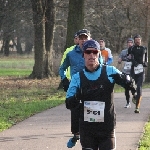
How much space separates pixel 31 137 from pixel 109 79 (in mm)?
3913

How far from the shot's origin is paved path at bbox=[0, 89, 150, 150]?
27.1 ft

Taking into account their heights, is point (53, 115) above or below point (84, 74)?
below

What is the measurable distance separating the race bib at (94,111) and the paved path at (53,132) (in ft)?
8.36

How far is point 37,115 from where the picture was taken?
12.2 m

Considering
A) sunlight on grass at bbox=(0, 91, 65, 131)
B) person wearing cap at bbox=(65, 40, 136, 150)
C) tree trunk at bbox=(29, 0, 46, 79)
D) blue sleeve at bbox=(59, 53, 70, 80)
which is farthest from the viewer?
tree trunk at bbox=(29, 0, 46, 79)

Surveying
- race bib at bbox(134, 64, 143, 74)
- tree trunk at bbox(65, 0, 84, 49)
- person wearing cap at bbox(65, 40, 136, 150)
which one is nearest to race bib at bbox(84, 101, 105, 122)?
person wearing cap at bbox(65, 40, 136, 150)

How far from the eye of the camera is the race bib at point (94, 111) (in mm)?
5480

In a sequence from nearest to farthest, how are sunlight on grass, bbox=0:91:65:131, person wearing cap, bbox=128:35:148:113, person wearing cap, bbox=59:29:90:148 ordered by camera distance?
person wearing cap, bbox=59:29:90:148 → sunlight on grass, bbox=0:91:65:131 → person wearing cap, bbox=128:35:148:113

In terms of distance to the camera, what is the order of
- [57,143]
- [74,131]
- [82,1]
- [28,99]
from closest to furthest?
[74,131]
[57,143]
[28,99]
[82,1]

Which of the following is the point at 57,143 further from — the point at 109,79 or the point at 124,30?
the point at 124,30

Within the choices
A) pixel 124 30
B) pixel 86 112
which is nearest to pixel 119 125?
pixel 86 112

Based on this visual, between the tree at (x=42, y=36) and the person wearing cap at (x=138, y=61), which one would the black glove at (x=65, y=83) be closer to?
the person wearing cap at (x=138, y=61)

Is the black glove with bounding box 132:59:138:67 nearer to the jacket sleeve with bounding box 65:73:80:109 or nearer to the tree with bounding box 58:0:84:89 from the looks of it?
the tree with bounding box 58:0:84:89

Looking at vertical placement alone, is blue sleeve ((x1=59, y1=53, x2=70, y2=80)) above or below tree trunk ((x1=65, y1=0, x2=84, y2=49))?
below
